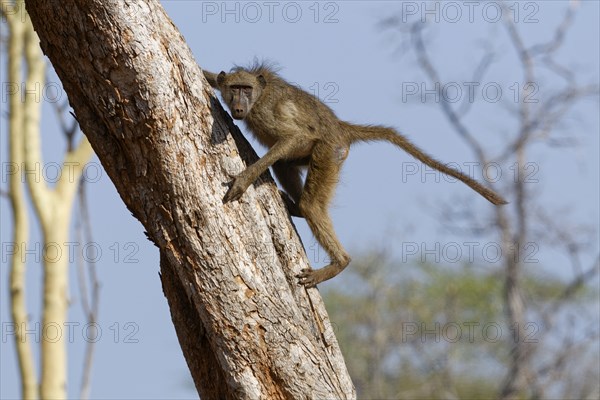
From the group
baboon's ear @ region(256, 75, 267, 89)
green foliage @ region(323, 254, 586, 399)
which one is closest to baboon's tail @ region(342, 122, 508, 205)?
baboon's ear @ region(256, 75, 267, 89)

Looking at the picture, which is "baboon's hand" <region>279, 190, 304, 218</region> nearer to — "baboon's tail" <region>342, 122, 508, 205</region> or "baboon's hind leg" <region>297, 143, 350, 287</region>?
"baboon's hind leg" <region>297, 143, 350, 287</region>

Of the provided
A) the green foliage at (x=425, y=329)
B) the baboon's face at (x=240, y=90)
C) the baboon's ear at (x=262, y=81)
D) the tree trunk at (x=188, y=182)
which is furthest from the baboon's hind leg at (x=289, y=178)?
the green foliage at (x=425, y=329)

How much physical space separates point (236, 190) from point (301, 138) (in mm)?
1366

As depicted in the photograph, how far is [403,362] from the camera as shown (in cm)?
1906

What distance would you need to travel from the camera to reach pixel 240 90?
6.55 meters

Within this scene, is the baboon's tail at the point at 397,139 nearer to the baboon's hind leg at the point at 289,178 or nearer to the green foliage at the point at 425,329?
the baboon's hind leg at the point at 289,178

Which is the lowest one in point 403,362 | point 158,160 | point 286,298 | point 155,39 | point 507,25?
point 403,362

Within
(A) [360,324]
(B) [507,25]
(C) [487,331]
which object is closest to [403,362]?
(A) [360,324]

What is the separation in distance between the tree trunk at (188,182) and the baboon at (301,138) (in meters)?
0.89

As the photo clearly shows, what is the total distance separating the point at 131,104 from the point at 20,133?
309 inches

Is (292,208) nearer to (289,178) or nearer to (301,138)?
(289,178)

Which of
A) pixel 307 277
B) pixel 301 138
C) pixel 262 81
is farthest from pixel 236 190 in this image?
pixel 262 81

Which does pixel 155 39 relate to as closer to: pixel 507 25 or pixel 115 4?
pixel 115 4

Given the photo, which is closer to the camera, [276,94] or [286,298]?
[286,298]
